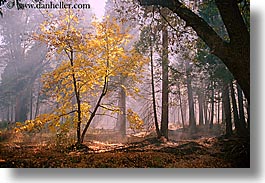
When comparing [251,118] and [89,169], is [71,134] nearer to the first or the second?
[89,169]

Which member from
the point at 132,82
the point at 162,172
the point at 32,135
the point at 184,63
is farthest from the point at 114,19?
the point at 162,172

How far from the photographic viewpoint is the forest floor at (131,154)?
2447mm

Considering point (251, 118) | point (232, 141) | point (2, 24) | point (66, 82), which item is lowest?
point (232, 141)

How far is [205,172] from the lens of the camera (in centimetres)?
246

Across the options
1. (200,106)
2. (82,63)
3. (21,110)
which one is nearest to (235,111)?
(200,106)

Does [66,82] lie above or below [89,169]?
above

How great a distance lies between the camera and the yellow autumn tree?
99.1 inches

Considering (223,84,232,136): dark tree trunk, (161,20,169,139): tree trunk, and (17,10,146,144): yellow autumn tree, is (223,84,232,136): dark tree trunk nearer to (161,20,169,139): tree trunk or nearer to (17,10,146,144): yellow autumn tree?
(161,20,169,139): tree trunk

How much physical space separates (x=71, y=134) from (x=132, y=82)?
72 centimetres

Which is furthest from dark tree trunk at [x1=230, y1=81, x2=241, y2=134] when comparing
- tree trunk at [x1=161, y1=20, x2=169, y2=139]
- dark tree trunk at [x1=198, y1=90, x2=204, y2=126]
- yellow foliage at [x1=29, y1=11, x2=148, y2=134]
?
yellow foliage at [x1=29, y1=11, x2=148, y2=134]

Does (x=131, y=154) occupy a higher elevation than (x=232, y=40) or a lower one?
lower

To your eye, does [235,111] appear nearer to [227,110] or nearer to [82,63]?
[227,110]

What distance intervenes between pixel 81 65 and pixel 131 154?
0.91 metres

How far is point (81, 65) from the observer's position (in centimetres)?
256
